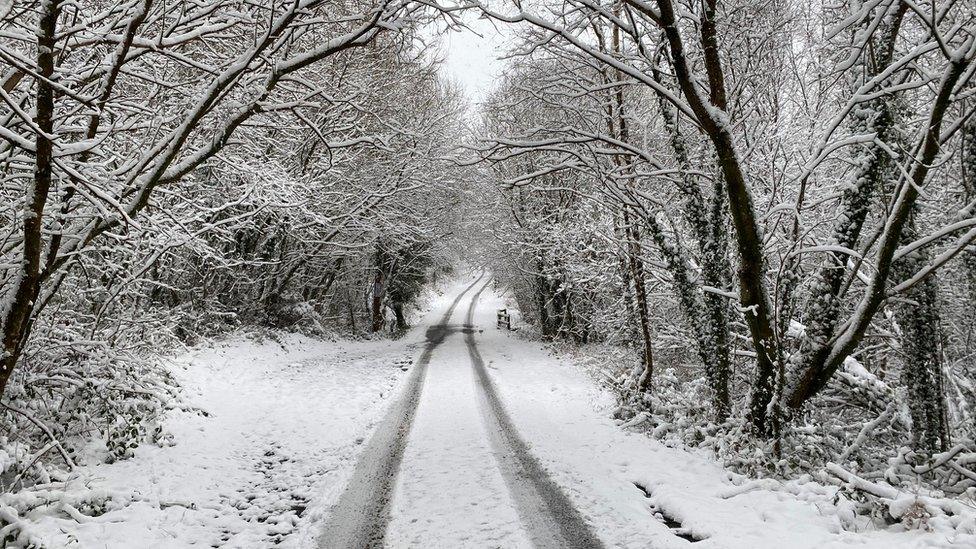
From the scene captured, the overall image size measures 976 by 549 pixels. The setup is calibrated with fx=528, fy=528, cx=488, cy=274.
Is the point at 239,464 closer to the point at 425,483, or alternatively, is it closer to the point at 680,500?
the point at 425,483

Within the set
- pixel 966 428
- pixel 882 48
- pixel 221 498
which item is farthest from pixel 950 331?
pixel 221 498

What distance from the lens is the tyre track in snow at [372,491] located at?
4996mm

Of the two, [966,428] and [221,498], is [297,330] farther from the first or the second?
[966,428]

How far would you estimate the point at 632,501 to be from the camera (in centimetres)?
571

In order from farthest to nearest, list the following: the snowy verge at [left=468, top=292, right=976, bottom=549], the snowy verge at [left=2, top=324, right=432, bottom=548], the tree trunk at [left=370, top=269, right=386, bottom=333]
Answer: the tree trunk at [left=370, top=269, right=386, bottom=333] < the snowy verge at [left=2, top=324, right=432, bottom=548] < the snowy verge at [left=468, top=292, right=976, bottom=549]

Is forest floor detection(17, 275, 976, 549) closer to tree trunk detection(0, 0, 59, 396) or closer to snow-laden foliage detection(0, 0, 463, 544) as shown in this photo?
snow-laden foliage detection(0, 0, 463, 544)

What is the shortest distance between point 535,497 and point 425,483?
1375 millimetres

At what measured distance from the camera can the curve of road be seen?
16.2ft

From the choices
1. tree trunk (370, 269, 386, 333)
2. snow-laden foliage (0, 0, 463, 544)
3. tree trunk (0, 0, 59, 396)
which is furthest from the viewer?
tree trunk (370, 269, 386, 333)

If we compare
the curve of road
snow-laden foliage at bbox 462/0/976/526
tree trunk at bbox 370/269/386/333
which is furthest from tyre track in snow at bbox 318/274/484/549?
tree trunk at bbox 370/269/386/333

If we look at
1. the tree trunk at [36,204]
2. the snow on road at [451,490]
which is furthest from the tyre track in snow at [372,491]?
the tree trunk at [36,204]

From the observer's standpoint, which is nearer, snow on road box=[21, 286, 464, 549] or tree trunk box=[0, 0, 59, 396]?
tree trunk box=[0, 0, 59, 396]

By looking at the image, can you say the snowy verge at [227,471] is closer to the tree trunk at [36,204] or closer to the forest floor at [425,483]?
the forest floor at [425,483]

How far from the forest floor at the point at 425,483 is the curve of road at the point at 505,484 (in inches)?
0.9
